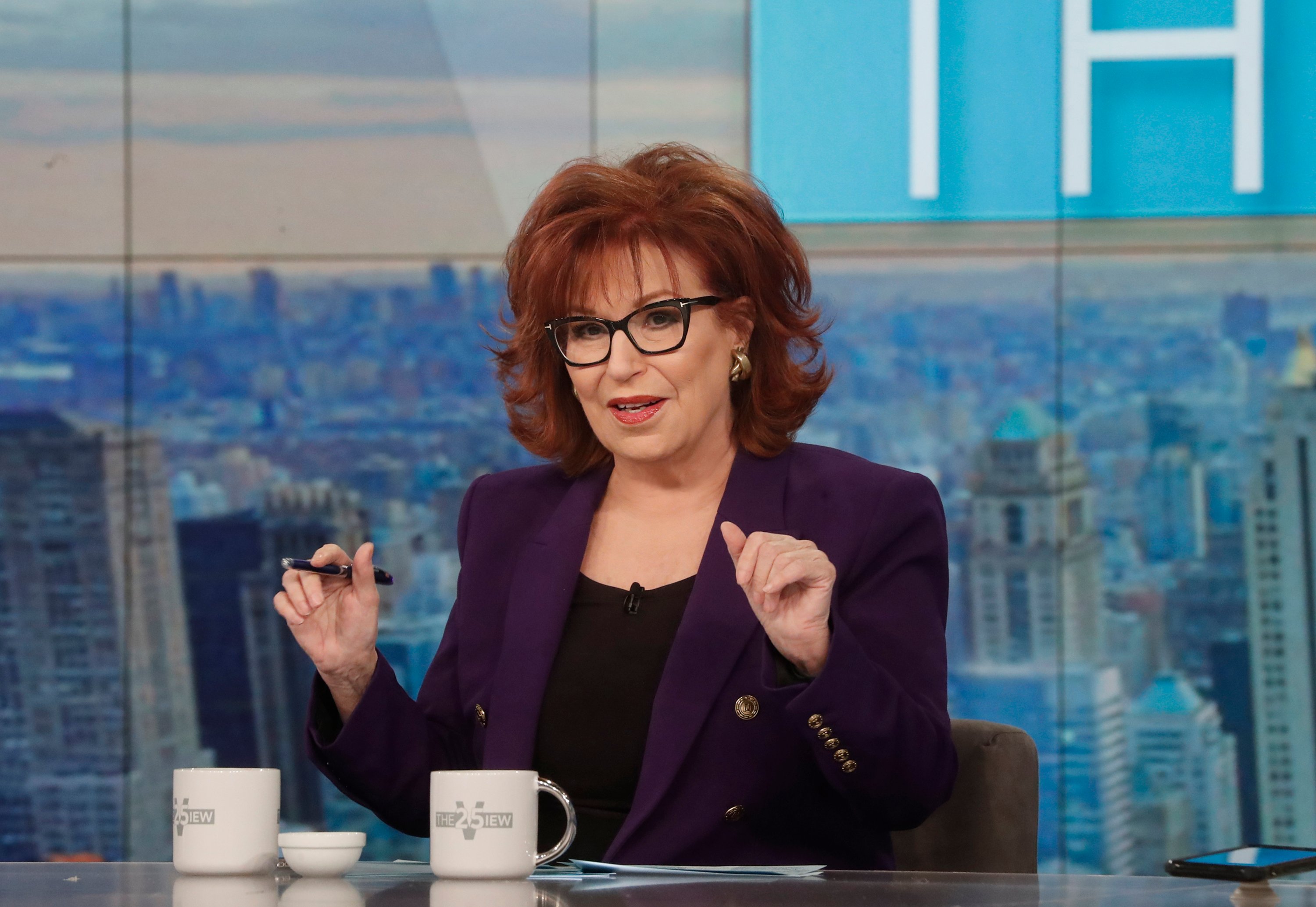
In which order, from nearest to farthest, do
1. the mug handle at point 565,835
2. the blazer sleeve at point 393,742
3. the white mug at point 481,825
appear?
the white mug at point 481,825
the mug handle at point 565,835
the blazer sleeve at point 393,742

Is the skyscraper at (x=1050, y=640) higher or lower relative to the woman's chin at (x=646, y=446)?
lower

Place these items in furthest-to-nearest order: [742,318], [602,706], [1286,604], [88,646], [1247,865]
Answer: [88,646] → [1286,604] → [742,318] → [602,706] → [1247,865]

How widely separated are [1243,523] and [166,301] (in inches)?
111

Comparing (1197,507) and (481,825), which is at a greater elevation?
(1197,507)

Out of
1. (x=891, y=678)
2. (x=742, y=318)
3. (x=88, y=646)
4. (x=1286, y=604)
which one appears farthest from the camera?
(x=88, y=646)

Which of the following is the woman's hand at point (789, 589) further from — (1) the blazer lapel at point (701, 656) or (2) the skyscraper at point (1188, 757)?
(2) the skyscraper at point (1188, 757)

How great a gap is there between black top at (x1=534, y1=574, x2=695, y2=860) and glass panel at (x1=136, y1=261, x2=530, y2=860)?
195 cm

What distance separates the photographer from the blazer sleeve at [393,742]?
1688 millimetres

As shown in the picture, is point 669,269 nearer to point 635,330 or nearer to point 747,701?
point 635,330

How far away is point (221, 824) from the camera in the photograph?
1.30 metres

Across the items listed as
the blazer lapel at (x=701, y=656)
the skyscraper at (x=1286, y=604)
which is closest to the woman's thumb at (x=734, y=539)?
the blazer lapel at (x=701, y=656)

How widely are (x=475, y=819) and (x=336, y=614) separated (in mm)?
468

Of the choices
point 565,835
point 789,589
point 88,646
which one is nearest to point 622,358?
point 789,589

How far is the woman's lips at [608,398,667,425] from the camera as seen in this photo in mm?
1849
